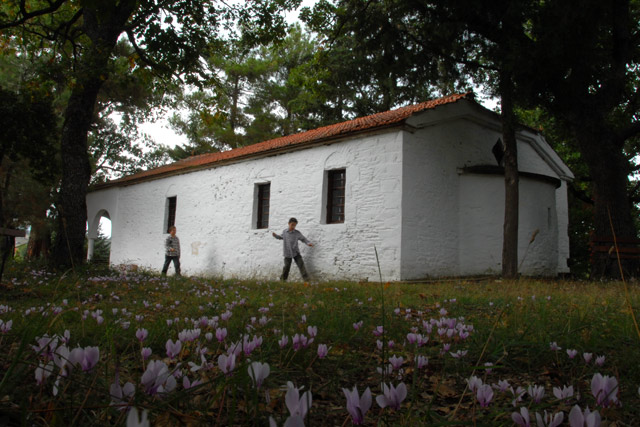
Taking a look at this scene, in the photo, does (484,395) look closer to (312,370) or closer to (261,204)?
(312,370)

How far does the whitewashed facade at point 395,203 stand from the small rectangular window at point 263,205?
0.27 meters

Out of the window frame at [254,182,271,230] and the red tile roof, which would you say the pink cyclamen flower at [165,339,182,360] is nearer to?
the red tile roof

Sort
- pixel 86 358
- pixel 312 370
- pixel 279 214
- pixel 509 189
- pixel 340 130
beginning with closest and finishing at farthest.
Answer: pixel 86 358 → pixel 312 370 → pixel 509 189 → pixel 340 130 → pixel 279 214

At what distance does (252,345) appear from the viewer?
1.53 meters

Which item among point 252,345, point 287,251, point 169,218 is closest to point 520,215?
point 287,251

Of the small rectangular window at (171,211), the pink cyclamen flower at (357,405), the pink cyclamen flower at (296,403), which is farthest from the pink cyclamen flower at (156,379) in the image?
the small rectangular window at (171,211)

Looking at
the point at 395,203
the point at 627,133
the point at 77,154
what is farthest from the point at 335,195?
the point at 627,133

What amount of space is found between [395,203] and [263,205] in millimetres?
5904

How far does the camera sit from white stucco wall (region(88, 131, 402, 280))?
37.9ft

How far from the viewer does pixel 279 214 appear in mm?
14133

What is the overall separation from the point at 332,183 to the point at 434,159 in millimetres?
3226

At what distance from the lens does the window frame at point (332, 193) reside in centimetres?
1287

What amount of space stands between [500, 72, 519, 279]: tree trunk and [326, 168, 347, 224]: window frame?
181 inches

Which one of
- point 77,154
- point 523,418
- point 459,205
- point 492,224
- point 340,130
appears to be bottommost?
point 523,418
